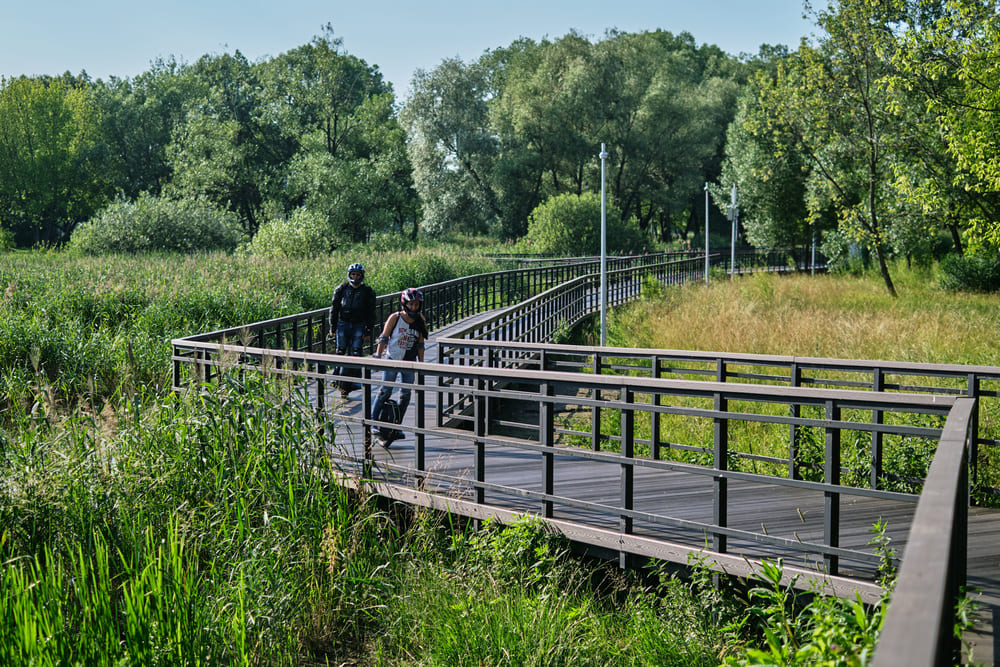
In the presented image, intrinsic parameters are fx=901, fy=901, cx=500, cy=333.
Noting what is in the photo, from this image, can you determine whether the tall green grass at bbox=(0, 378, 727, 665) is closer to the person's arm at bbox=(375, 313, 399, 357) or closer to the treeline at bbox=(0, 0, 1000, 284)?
the person's arm at bbox=(375, 313, 399, 357)

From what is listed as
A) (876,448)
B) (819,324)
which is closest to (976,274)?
(819,324)

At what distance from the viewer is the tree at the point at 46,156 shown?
64312 mm

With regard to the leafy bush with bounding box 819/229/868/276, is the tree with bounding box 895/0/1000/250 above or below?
above

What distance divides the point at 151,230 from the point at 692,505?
3373cm

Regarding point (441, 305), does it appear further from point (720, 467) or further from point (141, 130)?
point (141, 130)

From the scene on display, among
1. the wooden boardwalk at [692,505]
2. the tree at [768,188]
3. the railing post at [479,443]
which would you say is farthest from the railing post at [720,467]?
the tree at [768,188]

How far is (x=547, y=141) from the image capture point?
52.9 metres

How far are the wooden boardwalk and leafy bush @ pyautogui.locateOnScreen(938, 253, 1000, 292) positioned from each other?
23.0 meters

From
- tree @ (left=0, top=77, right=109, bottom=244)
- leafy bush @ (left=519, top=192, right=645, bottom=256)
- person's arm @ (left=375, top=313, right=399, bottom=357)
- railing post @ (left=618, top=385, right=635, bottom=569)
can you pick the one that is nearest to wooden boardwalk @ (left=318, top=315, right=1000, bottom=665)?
railing post @ (left=618, top=385, right=635, bottom=569)

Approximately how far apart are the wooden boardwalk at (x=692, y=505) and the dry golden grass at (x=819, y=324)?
20.0ft

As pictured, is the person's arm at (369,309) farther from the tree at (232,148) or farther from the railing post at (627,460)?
the tree at (232,148)

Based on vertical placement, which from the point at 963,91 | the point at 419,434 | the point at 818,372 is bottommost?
the point at 818,372

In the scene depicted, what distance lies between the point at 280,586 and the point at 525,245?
4183 cm

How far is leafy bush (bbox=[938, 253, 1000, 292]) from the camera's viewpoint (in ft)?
88.7
